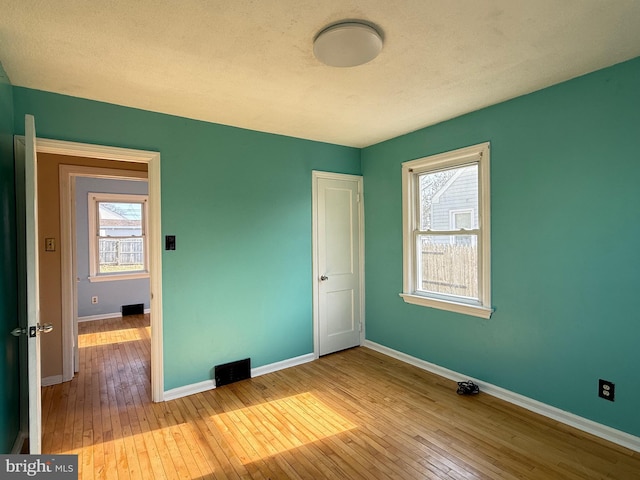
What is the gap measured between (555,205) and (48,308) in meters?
4.55

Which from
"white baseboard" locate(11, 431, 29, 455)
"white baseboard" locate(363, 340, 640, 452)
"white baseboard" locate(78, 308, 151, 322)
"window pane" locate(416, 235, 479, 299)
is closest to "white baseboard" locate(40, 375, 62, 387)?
"white baseboard" locate(11, 431, 29, 455)

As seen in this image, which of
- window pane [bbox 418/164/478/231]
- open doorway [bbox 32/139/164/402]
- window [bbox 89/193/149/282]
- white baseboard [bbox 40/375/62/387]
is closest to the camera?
open doorway [bbox 32/139/164/402]

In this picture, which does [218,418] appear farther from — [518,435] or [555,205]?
[555,205]

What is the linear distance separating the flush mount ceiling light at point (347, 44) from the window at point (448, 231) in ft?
5.16

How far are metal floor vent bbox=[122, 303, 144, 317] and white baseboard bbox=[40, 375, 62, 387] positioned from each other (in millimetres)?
2936

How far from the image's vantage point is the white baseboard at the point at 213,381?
2932mm

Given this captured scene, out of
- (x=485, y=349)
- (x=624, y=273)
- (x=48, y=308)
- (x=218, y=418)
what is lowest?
(x=218, y=418)

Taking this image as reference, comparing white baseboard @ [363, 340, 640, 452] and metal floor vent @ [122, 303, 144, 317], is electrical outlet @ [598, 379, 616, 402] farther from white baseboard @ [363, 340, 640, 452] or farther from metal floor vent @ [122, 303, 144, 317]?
metal floor vent @ [122, 303, 144, 317]

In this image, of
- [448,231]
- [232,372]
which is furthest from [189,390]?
[448,231]

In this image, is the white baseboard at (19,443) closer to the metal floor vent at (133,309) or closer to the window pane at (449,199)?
the window pane at (449,199)

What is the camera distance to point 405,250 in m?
3.62

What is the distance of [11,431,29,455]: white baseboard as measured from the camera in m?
2.12

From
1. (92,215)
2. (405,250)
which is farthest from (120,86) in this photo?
(92,215)

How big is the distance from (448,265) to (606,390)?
1.46 m
